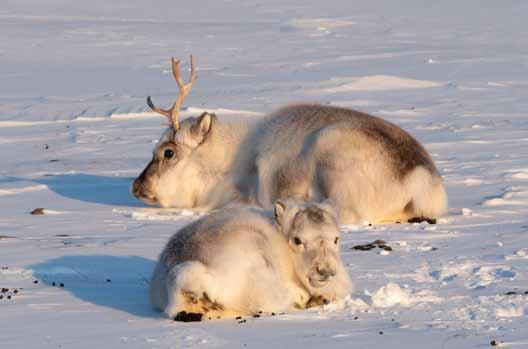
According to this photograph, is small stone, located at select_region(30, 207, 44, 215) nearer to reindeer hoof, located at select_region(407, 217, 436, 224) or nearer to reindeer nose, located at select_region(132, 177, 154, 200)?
reindeer nose, located at select_region(132, 177, 154, 200)

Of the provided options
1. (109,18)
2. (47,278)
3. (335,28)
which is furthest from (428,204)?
(109,18)

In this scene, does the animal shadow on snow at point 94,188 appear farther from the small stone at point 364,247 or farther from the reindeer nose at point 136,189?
the small stone at point 364,247

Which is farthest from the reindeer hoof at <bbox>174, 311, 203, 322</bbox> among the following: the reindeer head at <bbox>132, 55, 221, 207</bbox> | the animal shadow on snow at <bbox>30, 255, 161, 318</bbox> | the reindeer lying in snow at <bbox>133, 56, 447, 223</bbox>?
the reindeer head at <bbox>132, 55, 221, 207</bbox>

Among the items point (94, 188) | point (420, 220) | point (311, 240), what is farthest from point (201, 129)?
point (311, 240)

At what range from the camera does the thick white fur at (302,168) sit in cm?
1033

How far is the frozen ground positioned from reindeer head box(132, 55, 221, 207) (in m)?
0.24

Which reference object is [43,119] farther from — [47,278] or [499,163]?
[47,278]

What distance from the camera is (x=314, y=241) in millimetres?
6996

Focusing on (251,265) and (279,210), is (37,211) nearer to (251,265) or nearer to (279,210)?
(279,210)

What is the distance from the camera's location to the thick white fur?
1033cm

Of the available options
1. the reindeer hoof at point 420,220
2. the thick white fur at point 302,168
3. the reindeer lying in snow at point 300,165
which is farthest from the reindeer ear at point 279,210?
the reindeer hoof at point 420,220

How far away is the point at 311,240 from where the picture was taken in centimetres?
700

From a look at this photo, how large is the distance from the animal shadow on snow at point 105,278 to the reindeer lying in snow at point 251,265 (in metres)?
0.34

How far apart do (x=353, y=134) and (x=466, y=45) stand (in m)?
17.6
